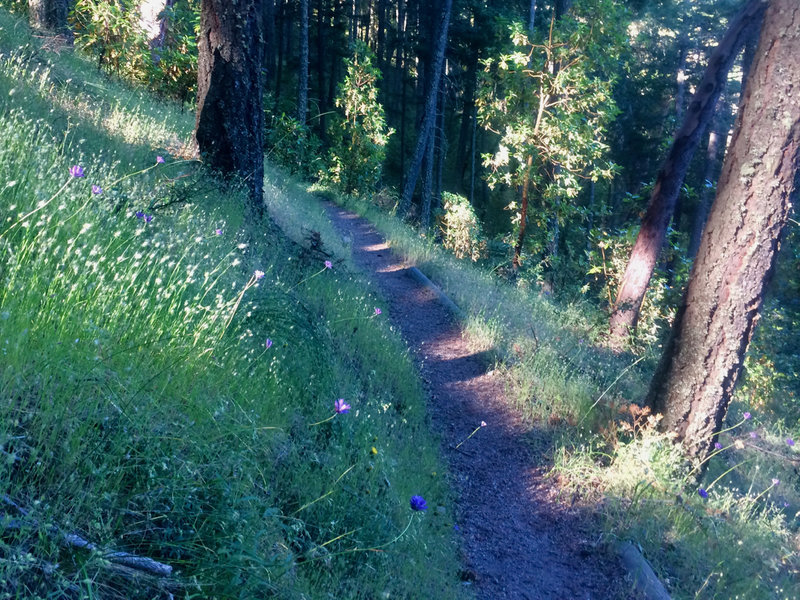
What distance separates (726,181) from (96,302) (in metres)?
5.03

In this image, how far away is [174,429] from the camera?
94.0 inches

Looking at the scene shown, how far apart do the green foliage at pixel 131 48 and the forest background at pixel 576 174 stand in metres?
0.04

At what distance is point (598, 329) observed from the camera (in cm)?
1045

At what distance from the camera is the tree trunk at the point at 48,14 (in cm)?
1134

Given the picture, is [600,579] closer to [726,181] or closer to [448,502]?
[448,502]

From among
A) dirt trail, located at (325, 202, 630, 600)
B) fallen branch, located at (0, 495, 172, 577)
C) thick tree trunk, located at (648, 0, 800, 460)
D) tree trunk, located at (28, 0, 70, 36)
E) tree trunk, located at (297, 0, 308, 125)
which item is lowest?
dirt trail, located at (325, 202, 630, 600)

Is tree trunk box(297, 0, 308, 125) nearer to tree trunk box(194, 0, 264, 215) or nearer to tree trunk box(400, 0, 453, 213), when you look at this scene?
tree trunk box(400, 0, 453, 213)

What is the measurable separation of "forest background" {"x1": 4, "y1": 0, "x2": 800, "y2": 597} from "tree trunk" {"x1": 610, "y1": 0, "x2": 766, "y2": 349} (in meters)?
0.56

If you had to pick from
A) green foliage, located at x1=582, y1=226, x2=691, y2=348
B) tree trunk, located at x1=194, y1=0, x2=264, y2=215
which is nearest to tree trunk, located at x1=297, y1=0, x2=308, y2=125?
green foliage, located at x1=582, y1=226, x2=691, y2=348

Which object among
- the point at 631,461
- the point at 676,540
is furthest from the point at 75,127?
the point at 676,540

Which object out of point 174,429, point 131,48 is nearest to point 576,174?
point 131,48

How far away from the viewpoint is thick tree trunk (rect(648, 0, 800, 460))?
5.00 meters

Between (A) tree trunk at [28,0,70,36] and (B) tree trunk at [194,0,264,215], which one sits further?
(A) tree trunk at [28,0,70,36]

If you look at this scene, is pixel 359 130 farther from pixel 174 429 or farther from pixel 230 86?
pixel 174 429
